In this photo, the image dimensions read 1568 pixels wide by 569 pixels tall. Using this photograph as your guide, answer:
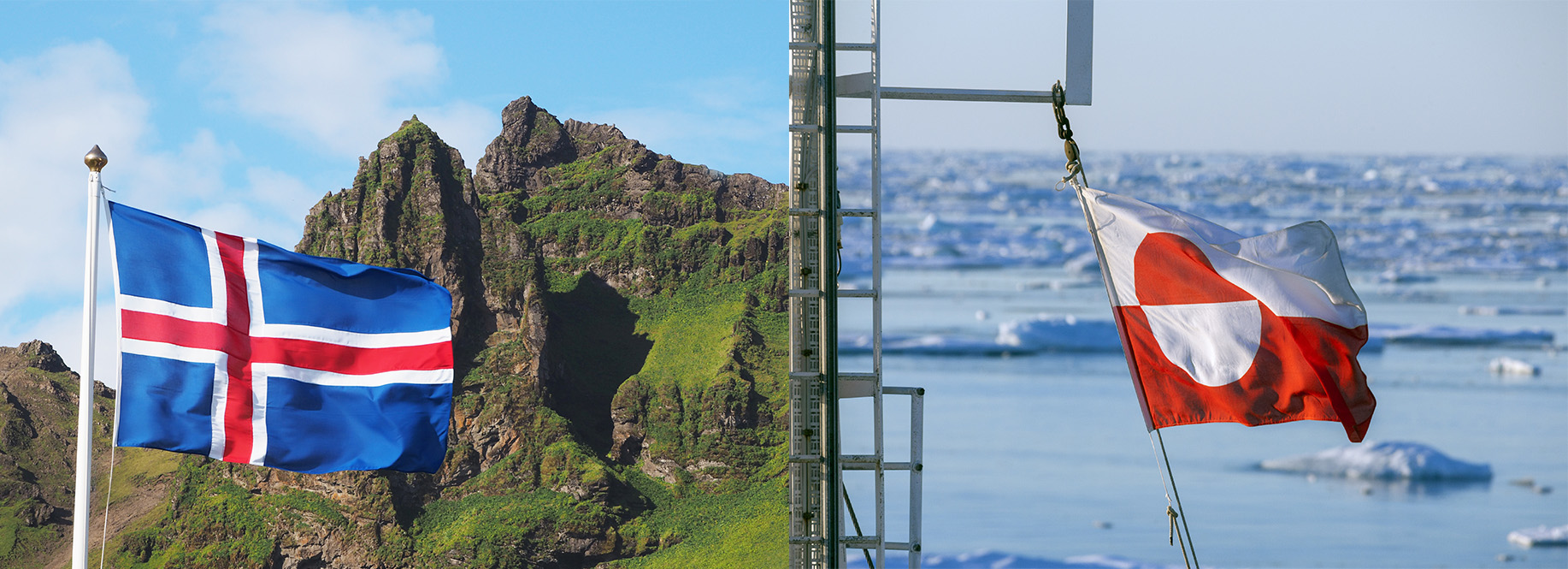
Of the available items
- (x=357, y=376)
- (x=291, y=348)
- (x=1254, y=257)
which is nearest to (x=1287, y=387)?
(x=1254, y=257)

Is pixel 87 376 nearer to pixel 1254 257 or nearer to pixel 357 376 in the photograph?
pixel 357 376

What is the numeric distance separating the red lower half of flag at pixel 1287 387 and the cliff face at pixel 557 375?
65.2 metres

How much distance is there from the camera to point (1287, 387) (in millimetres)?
5195

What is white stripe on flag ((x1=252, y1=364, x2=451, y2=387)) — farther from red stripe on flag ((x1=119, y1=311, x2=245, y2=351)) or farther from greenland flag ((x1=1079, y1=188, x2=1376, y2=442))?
greenland flag ((x1=1079, y1=188, x2=1376, y2=442))

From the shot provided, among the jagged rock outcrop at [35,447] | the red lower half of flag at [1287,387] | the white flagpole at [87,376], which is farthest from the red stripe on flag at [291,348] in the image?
the jagged rock outcrop at [35,447]

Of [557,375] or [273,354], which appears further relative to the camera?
[557,375]

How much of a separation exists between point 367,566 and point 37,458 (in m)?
17.7

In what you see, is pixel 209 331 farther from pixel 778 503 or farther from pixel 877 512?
pixel 778 503

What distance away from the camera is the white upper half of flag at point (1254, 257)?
17.1ft

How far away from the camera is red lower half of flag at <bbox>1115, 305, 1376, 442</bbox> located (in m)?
5.16

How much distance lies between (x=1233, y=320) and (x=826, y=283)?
5.14ft

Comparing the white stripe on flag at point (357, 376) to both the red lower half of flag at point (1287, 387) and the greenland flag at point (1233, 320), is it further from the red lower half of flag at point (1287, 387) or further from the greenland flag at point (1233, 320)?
the red lower half of flag at point (1287, 387)

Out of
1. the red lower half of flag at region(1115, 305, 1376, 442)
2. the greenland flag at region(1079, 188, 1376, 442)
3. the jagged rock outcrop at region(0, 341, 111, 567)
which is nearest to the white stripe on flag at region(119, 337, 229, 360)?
the greenland flag at region(1079, 188, 1376, 442)

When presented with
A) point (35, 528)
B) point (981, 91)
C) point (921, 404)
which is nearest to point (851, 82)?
point (981, 91)
